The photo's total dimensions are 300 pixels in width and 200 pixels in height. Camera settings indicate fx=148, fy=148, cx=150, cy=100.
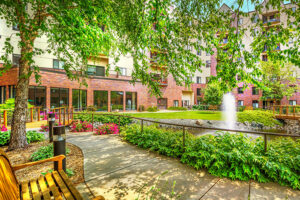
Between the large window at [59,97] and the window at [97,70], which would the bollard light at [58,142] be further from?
the window at [97,70]

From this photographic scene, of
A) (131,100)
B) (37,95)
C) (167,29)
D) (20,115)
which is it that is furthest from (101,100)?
(167,29)

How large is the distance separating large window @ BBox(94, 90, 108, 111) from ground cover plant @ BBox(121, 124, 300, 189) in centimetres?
1821

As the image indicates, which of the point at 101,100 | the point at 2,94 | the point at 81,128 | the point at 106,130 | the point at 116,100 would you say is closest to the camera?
the point at 106,130

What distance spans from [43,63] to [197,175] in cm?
2118

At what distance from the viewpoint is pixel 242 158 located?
3646 millimetres

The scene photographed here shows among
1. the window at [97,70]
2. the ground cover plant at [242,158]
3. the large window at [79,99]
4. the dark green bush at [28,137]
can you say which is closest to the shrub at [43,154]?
the dark green bush at [28,137]

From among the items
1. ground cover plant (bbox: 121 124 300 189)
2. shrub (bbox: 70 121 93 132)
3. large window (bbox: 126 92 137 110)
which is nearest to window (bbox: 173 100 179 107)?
large window (bbox: 126 92 137 110)

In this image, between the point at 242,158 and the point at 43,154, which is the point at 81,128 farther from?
the point at 242,158

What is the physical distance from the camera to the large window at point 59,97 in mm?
17016

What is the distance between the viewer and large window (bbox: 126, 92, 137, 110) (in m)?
24.9

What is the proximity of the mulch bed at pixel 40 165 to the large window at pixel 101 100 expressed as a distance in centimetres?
1606

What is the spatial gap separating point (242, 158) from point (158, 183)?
85.4 inches

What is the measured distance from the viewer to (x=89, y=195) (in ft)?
9.10

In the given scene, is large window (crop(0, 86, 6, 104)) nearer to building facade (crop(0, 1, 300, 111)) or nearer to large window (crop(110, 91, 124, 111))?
building facade (crop(0, 1, 300, 111))
